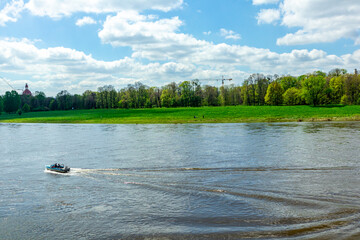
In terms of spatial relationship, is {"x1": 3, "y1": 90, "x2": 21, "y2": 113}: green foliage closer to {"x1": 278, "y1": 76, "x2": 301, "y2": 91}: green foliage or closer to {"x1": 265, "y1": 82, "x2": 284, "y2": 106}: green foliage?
{"x1": 265, "y1": 82, "x2": 284, "y2": 106}: green foliage

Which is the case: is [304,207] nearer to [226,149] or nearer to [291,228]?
[291,228]

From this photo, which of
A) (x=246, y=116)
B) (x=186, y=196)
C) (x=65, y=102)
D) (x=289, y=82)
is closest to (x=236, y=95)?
(x=289, y=82)

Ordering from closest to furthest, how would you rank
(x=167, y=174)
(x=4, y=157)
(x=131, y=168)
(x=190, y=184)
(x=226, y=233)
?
(x=226, y=233), (x=190, y=184), (x=167, y=174), (x=131, y=168), (x=4, y=157)

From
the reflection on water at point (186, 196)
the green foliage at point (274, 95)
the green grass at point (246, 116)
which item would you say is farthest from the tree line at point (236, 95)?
the reflection on water at point (186, 196)

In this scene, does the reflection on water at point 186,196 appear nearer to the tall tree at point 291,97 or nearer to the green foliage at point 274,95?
the tall tree at point 291,97

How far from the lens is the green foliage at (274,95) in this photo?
414 feet

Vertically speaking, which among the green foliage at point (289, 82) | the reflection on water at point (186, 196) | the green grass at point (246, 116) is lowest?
the reflection on water at point (186, 196)

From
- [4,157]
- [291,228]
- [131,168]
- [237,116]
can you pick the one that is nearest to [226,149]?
[131,168]

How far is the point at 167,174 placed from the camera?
21.4 m

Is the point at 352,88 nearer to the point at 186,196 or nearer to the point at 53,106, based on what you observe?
the point at 186,196

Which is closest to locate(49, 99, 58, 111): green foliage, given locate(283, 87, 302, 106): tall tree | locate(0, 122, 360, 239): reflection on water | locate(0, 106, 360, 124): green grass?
locate(0, 106, 360, 124): green grass

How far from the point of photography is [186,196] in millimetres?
16281

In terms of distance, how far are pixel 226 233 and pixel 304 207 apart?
4.81m

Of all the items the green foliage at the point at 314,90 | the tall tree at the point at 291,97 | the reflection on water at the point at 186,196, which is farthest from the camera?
the tall tree at the point at 291,97
